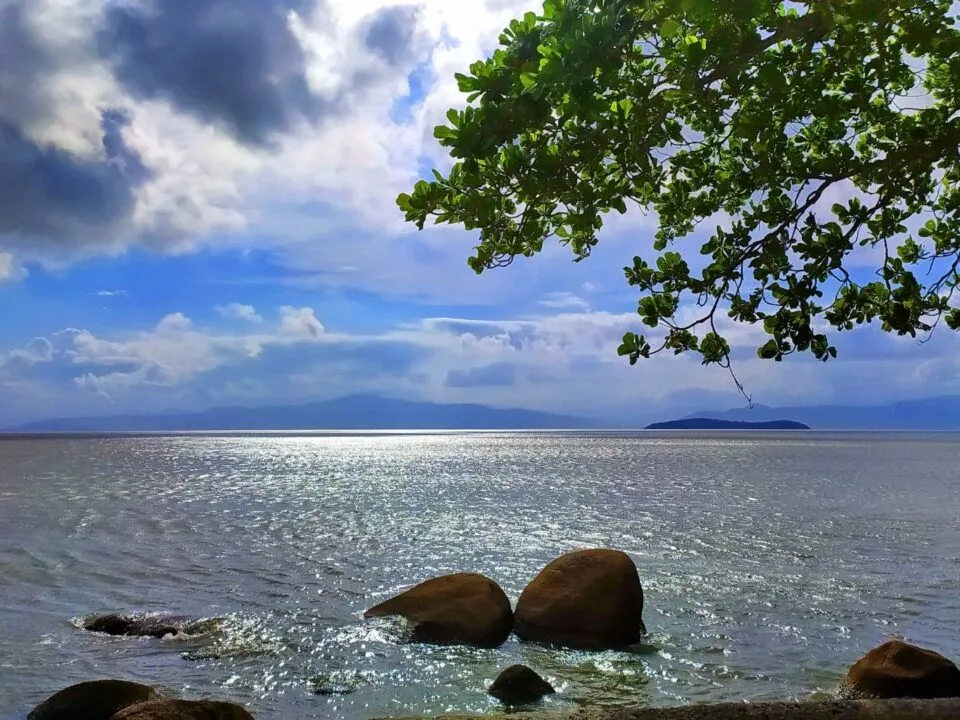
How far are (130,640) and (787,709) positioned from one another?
41.5 ft

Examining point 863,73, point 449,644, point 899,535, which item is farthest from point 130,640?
point 899,535

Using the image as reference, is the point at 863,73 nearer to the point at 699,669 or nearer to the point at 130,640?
the point at 699,669

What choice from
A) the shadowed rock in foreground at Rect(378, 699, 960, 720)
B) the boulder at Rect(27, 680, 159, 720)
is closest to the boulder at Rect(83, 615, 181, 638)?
the boulder at Rect(27, 680, 159, 720)

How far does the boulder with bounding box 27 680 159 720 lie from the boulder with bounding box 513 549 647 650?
7578 mm

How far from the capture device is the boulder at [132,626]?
14.5 metres

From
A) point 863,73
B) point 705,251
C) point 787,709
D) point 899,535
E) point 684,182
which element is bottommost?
point 899,535

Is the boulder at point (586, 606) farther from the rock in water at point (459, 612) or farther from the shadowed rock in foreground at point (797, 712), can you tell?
the shadowed rock in foreground at point (797, 712)

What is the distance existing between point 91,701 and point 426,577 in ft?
39.4

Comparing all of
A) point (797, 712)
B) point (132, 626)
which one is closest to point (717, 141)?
point (797, 712)

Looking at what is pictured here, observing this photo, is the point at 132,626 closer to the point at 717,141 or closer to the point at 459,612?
the point at 459,612

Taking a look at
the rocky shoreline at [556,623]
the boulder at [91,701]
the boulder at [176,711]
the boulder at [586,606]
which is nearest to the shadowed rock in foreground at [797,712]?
the boulder at [176,711]

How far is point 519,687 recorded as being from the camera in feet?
36.7

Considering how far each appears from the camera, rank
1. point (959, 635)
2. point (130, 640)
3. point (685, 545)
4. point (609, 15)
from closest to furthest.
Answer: point (609, 15) < point (130, 640) < point (959, 635) < point (685, 545)

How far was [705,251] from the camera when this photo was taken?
9.21m
